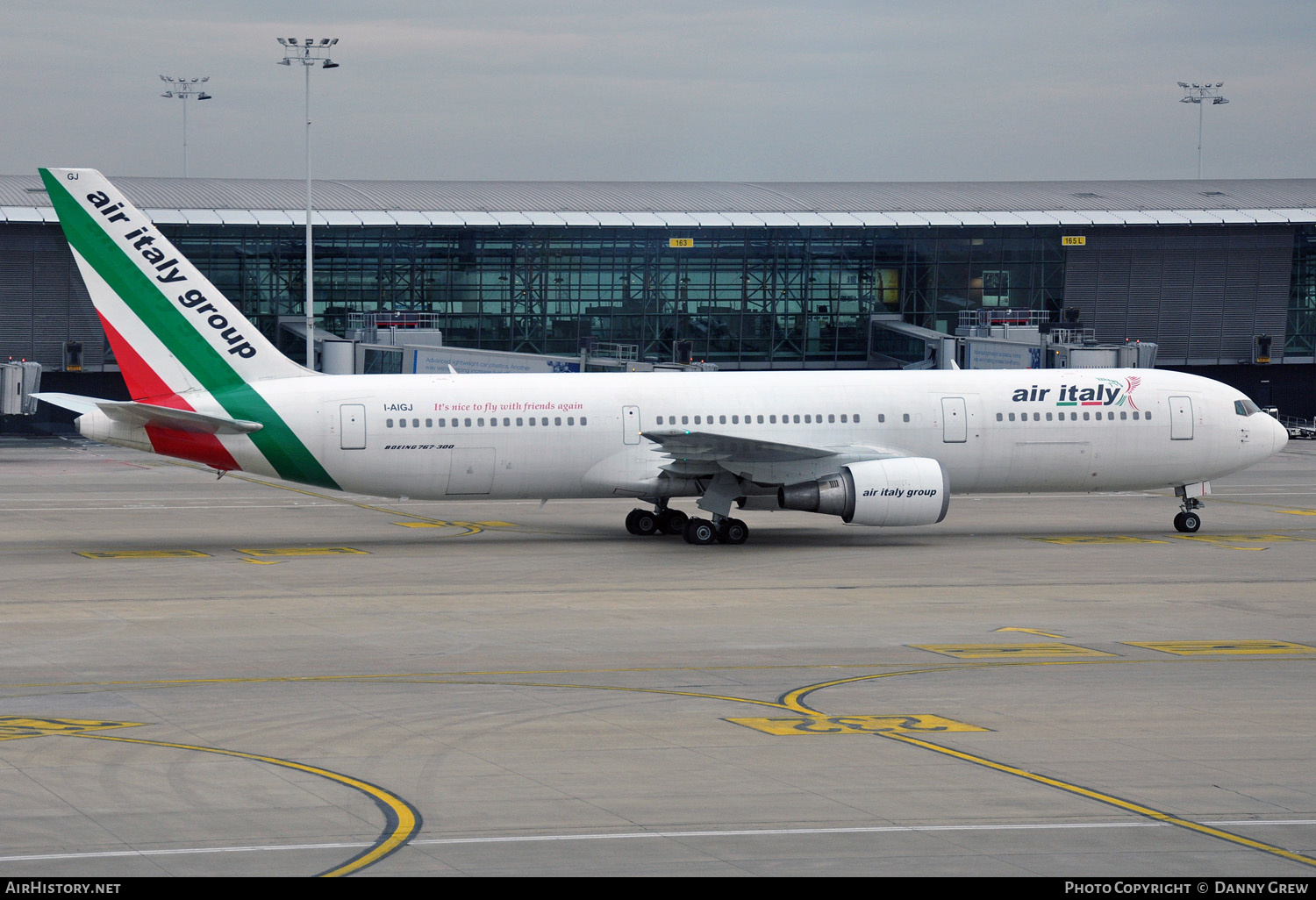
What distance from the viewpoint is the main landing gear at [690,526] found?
38281 mm

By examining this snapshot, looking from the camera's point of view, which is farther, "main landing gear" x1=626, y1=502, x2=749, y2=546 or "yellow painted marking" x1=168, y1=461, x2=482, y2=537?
"yellow painted marking" x1=168, y1=461, x2=482, y2=537

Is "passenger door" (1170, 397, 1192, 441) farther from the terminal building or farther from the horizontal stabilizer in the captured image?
the terminal building

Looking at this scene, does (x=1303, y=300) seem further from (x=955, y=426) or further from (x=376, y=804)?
(x=376, y=804)

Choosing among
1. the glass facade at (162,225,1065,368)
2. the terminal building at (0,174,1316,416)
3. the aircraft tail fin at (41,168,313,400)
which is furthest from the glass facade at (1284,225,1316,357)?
the aircraft tail fin at (41,168,313,400)

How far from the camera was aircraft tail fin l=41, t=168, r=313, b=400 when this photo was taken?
36844mm

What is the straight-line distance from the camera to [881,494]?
3691 centimetres

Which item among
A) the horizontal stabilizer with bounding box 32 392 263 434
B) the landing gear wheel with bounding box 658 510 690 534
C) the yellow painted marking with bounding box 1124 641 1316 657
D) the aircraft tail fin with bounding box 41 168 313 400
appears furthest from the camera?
the landing gear wheel with bounding box 658 510 690 534

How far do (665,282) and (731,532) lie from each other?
5846cm

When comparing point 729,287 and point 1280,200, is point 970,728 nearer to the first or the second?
point 729,287

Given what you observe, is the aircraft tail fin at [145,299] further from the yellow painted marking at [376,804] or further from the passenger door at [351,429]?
the yellow painted marking at [376,804]

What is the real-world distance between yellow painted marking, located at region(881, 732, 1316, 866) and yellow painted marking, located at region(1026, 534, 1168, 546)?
73.6 feet

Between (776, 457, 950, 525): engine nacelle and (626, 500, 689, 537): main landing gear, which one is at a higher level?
(776, 457, 950, 525): engine nacelle

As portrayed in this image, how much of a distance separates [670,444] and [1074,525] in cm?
1342

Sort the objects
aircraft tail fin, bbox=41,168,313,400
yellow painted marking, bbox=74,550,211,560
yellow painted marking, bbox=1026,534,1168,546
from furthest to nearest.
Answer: yellow painted marking, bbox=1026,534,1168,546 < aircraft tail fin, bbox=41,168,313,400 < yellow painted marking, bbox=74,550,211,560
